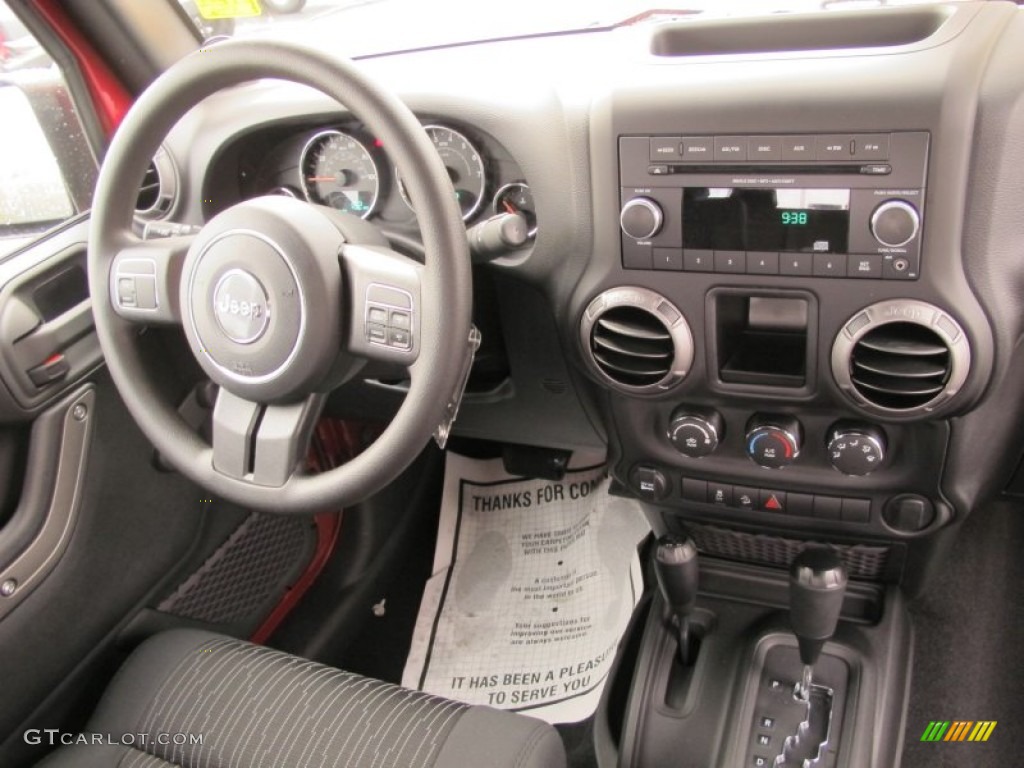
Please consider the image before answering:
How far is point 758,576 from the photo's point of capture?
1134mm

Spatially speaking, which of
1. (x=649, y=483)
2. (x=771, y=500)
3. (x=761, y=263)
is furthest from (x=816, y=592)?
(x=761, y=263)

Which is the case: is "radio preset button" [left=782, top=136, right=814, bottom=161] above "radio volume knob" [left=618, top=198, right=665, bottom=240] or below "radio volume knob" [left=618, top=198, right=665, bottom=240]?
above

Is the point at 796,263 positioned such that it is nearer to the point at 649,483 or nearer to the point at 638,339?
the point at 638,339

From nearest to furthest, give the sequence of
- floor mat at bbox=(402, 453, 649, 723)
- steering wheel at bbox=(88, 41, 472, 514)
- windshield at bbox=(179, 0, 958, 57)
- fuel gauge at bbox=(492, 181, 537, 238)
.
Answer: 1. steering wheel at bbox=(88, 41, 472, 514)
2. fuel gauge at bbox=(492, 181, 537, 238)
3. windshield at bbox=(179, 0, 958, 57)
4. floor mat at bbox=(402, 453, 649, 723)

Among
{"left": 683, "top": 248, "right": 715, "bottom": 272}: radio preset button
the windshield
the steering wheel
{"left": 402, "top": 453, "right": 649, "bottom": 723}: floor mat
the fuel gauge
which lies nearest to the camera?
the steering wheel

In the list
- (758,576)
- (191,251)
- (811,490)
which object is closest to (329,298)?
(191,251)

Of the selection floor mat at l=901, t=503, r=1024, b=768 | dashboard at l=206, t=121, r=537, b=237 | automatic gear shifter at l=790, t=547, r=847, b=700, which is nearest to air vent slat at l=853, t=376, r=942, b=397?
automatic gear shifter at l=790, t=547, r=847, b=700

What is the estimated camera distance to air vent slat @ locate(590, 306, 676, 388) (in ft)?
2.88

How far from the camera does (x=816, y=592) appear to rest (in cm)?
89

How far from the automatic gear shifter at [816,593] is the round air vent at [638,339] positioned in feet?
0.76

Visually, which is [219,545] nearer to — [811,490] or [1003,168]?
[811,490]

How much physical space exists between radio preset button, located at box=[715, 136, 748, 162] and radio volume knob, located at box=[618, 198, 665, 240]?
74mm

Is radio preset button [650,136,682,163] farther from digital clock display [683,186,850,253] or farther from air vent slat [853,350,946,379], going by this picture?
air vent slat [853,350,946,379]

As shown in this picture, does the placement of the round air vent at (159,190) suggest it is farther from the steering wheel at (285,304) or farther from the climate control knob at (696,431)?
the climate control knob at (696,431)
